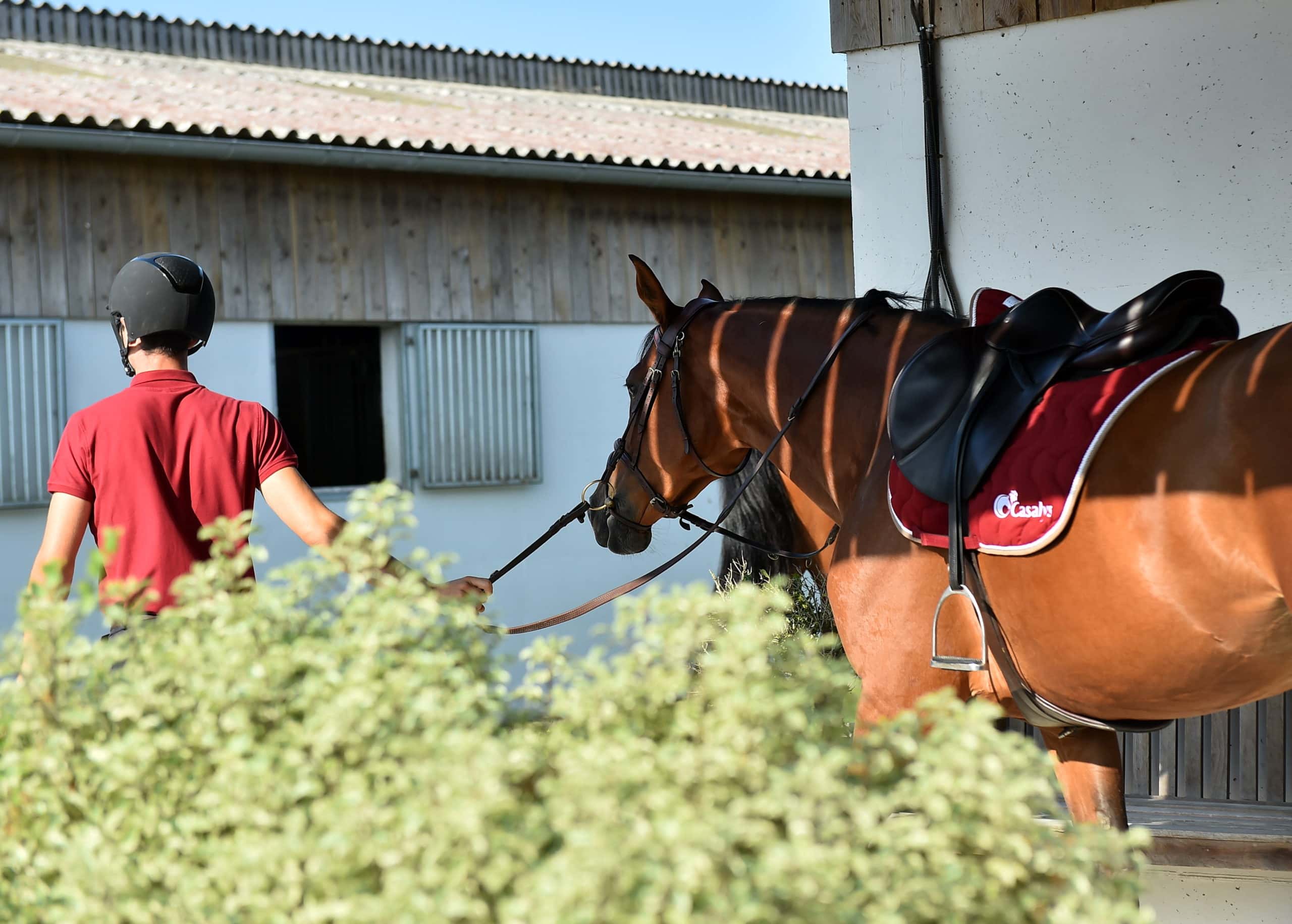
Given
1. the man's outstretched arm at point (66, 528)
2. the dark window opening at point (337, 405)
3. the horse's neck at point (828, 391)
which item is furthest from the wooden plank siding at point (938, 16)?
the dark window opening at point (337, 405)

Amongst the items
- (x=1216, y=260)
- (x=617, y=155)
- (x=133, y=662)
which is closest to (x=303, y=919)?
(x=133, y=662)

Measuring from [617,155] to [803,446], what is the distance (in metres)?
5.32

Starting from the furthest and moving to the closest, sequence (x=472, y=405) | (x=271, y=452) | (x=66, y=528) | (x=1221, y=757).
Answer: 1. (x=472, y=405)
2. (x=1221, y=757)
3. (x=271, y=452)
4. (x=66, y=528)

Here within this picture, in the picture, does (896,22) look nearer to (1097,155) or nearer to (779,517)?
(1097,155)

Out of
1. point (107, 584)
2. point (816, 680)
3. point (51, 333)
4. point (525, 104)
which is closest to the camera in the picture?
point (816, 680)

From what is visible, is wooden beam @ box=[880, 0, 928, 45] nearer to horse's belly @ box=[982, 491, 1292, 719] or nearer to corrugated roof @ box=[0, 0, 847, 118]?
horse's belly @ box=[982, 491, 1292, 719]

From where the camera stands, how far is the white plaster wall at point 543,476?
6922mm

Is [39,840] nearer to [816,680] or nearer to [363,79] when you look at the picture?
[816,680]

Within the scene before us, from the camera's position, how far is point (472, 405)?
306 inches

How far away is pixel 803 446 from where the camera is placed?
286 cm

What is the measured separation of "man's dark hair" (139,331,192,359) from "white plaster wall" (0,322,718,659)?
4.42 m

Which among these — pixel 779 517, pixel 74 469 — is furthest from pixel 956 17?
pixel 74 469

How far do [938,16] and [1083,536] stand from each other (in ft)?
9.68

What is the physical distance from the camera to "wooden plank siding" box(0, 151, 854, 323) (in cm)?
653
